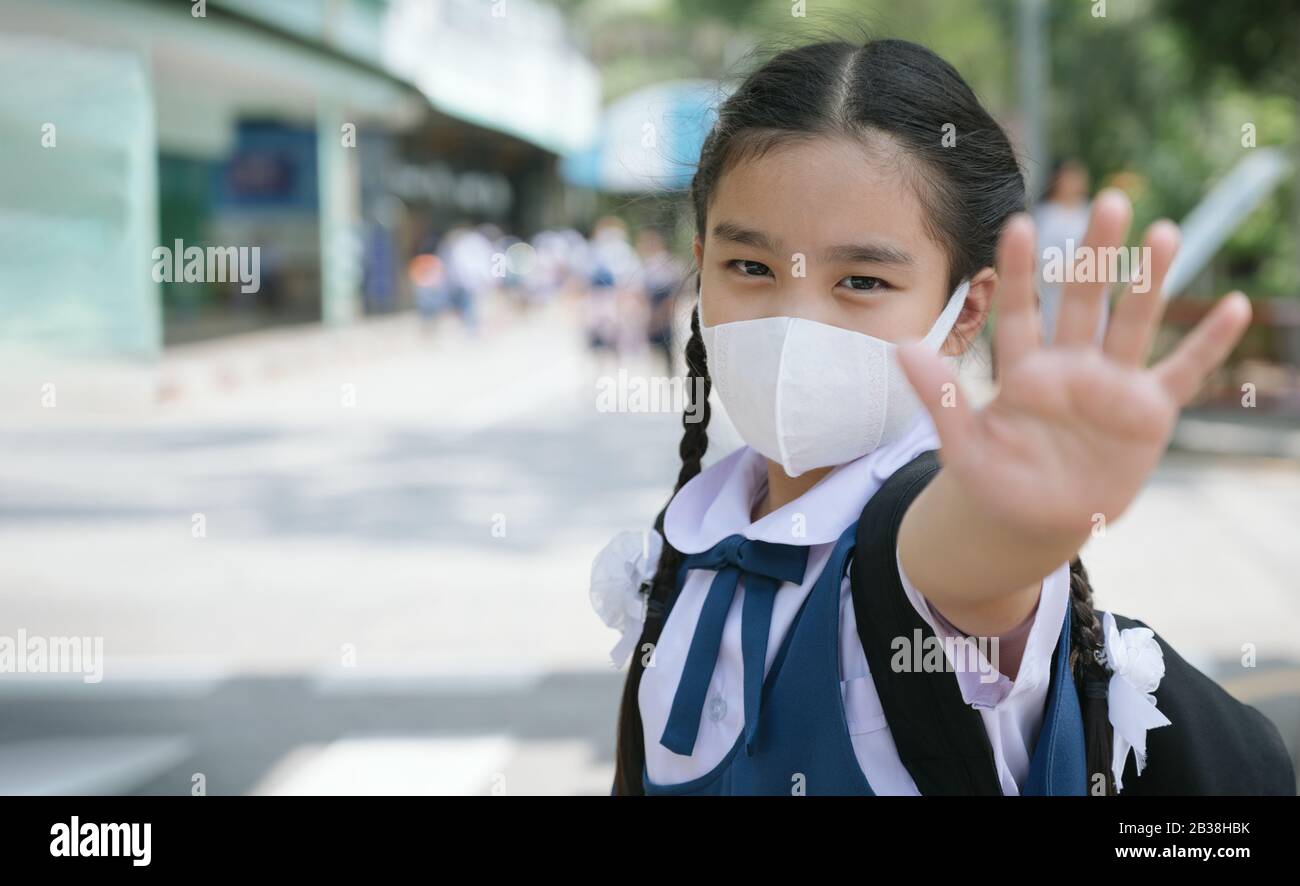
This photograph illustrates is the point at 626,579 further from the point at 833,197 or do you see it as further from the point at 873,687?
the point at 833,197

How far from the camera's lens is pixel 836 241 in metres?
1.42

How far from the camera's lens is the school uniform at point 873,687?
4.32 ft

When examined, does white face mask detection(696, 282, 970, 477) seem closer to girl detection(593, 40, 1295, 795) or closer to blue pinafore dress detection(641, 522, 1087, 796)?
girl detection(593, 40, 1295, 795)

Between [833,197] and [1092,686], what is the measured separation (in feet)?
1.93

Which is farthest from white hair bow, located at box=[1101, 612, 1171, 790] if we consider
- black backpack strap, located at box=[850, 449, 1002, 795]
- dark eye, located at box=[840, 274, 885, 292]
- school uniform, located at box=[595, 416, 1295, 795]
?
dark eye, located at box=[840, 274, 885, 292]

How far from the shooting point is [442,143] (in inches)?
1056

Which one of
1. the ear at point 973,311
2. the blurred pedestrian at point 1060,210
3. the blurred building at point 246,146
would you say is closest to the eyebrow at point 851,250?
the ear at point 973,311

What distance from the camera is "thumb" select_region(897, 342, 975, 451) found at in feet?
3.56

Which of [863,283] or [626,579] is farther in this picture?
[626,579]

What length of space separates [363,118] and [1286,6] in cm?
1263

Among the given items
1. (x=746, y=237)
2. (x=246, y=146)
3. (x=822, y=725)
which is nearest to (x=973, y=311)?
(x=746, y=237)

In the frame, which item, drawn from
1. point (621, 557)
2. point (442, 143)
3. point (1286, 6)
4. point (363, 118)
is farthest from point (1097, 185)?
point (621, 557)

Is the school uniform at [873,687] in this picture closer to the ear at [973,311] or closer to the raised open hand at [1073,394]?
the ear at [973,311]
